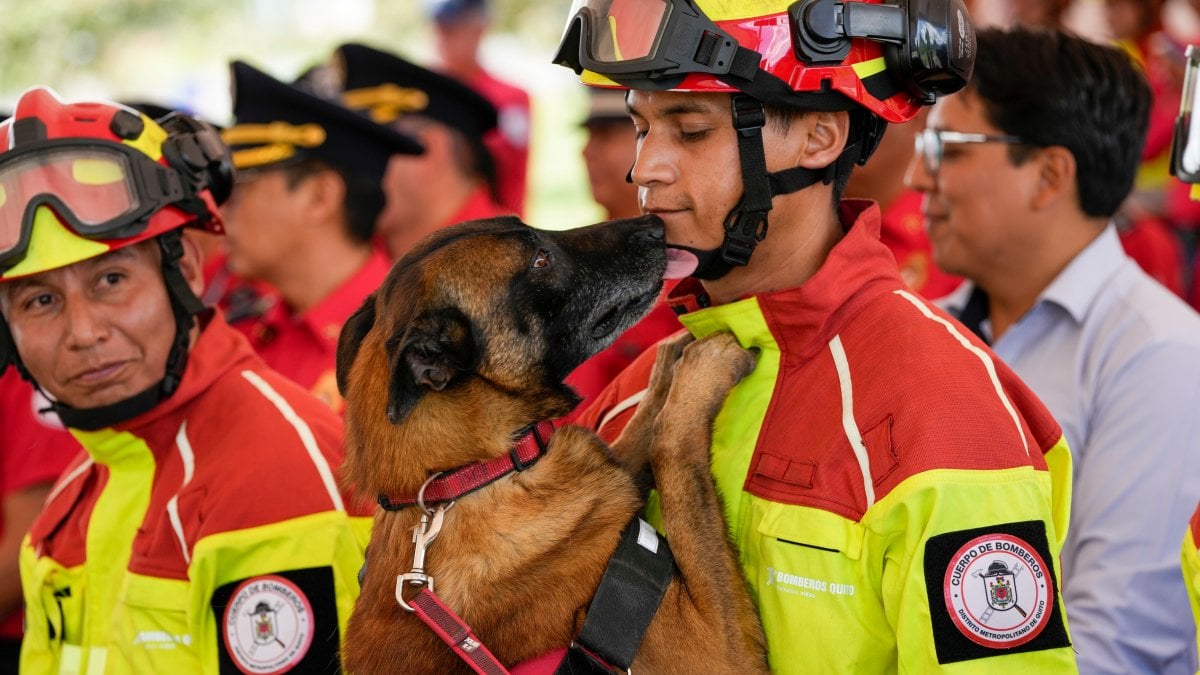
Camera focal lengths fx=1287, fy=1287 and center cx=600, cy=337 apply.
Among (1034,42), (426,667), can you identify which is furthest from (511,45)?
(426,667)

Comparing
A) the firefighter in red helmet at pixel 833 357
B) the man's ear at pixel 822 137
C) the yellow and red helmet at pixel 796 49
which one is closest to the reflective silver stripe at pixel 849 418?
the firefighter in red helmet at pixel 833 357

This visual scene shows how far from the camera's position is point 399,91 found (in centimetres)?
749

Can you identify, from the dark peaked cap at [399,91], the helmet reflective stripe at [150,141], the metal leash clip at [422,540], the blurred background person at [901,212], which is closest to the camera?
the metal leash clip at [422,540]

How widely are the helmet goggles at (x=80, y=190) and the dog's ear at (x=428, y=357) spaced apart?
113 centimetres

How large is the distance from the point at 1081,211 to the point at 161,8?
70.6 feet

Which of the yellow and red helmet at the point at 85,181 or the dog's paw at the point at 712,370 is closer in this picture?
the dog's paw at the point at 712,370

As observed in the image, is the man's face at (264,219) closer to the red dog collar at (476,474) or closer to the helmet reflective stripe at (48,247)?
the helmet reflective stripe at (48,247)

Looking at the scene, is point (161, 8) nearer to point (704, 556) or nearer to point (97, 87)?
point (97, 87)

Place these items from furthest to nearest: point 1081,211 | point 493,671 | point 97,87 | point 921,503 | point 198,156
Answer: point 97,87, point 1081,211, point 198,156, point 493,671, point 921,503

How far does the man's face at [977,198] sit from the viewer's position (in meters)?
4.20

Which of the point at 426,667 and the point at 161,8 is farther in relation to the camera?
the point at 161,8

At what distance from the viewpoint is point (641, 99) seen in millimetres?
2738

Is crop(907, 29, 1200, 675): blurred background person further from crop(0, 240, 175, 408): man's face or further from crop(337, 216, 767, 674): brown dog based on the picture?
crop(0, 240, 175, 408): man's face

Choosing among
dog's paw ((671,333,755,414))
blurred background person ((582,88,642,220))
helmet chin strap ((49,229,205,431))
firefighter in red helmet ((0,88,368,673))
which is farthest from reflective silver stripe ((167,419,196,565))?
blurred background person ((582,88,642,220))
